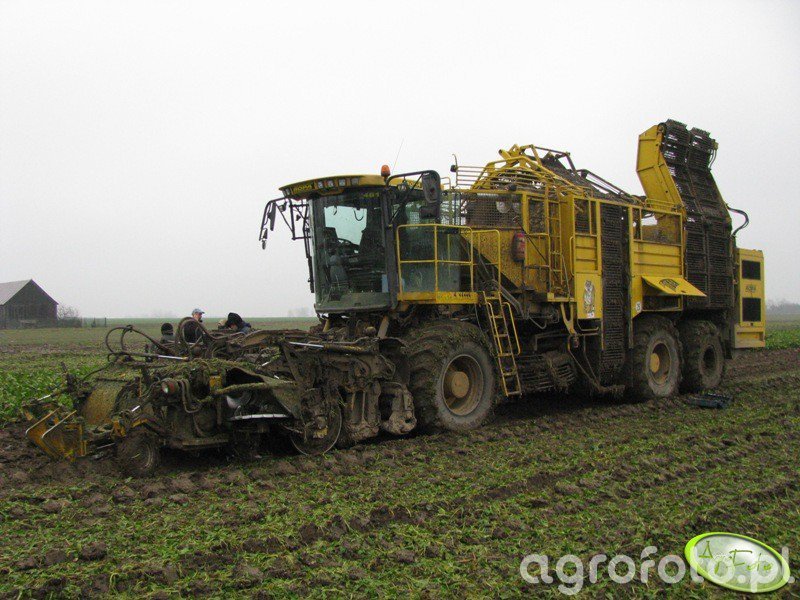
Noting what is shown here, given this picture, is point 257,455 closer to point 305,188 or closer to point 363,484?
point 363,484

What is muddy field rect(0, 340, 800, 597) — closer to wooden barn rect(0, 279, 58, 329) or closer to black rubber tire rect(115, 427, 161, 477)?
black rubber tire rect(115, 427, 161, 477)

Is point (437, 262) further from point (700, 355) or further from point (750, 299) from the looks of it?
point (750, 299)

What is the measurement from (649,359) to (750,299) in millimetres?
3776

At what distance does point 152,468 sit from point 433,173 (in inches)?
162

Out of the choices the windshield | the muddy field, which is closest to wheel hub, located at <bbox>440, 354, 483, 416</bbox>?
the muddy field

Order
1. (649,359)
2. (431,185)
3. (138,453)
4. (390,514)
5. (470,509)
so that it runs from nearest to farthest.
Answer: (390,514) → (470,509) → (138,453) → (431,185) → (649,359)

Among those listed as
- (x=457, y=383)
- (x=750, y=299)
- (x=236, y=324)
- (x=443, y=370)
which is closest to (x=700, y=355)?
(x=750, y=299)

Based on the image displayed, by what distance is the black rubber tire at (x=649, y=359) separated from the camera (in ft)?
35.2

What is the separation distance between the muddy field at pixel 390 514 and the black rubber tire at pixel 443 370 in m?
0.33

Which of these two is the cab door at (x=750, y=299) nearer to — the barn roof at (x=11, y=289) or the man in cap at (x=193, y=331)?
the man in cap at (x=193, y=331)

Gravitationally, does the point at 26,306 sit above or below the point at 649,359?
above

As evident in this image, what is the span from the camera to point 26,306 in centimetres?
5009

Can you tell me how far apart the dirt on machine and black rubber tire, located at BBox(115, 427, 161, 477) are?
0.04 ft

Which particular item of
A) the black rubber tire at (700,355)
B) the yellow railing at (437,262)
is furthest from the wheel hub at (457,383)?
the black rubber tire at (700,355)
